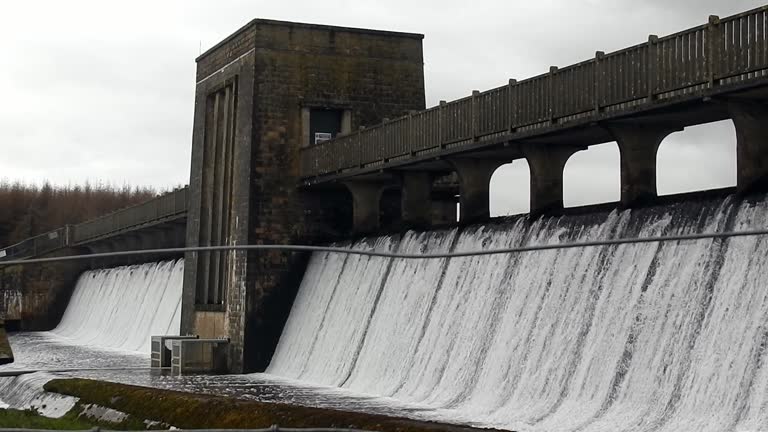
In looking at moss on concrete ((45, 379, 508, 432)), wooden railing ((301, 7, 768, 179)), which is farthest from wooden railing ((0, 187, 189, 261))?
moss on concrete ((45, 379, 508, 432))

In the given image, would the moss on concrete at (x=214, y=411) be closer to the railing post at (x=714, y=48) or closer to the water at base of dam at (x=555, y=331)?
the water at base of dam at (x=555, y=331)

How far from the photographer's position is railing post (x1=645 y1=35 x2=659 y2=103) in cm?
2852

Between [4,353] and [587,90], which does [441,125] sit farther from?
[4,353]

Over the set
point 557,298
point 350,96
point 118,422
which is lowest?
point 118,422

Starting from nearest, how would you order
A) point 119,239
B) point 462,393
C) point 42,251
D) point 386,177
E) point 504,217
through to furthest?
point 462,393
point 504,217
point 386,177
point 119,239
point 42,251

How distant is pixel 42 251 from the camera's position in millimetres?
98000

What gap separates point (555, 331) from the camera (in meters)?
30.4

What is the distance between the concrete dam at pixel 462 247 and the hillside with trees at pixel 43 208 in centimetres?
5277

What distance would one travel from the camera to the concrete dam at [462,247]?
25.9m

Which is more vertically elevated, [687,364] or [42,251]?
[42,251]

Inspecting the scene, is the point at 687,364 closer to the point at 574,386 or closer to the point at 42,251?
the point at 574,386

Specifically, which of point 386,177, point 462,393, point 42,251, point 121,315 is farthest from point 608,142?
point 42,251

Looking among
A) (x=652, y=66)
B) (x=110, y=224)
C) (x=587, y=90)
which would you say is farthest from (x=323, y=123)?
(x=110, y=224)

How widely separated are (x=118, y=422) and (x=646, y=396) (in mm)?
13524
